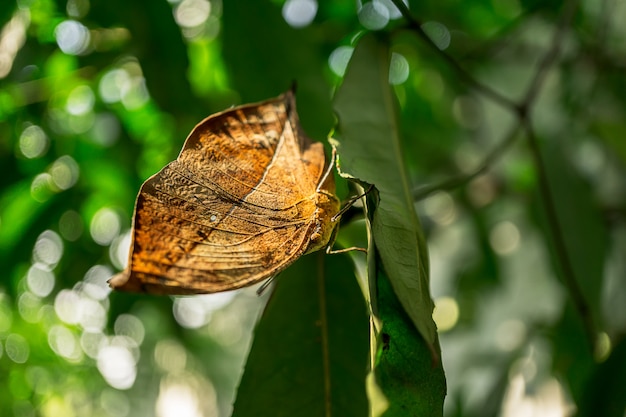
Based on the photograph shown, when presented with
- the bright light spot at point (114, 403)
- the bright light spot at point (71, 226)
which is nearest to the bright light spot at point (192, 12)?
the bright light spot at point (71, 226)

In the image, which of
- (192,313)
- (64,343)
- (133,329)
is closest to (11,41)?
(64,343)

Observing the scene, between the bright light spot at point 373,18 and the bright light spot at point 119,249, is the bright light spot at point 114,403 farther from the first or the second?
the bright light spot at point 373,18

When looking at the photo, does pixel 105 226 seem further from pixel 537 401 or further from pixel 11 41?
pixel 537 401

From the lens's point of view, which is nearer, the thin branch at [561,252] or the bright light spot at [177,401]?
the thin branch at [561,252]

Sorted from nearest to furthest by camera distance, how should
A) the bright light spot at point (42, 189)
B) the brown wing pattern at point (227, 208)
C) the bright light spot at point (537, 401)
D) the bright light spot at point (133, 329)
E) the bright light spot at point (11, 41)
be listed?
the brown wing pattern at point (227, 208), the bright light spot at point (11, 41), the bright light spot at point (42, 189), the bright light spot at point (537, 401), the bright light spot at point (133, 329)

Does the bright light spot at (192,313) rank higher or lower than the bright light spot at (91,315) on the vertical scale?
lower

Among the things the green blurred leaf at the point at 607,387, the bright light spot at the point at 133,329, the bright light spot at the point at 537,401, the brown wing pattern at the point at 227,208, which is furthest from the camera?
the bright light spot at the point at 133,329
